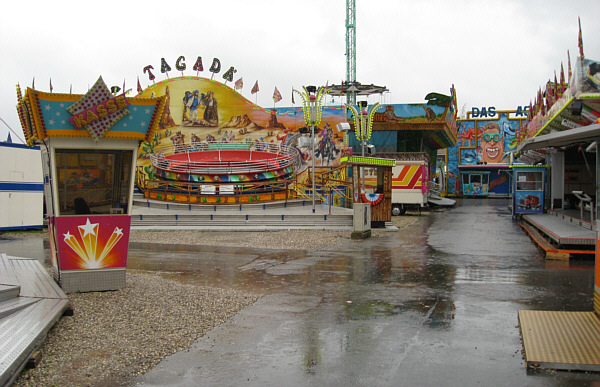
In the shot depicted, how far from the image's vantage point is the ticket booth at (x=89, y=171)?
29.7 feet

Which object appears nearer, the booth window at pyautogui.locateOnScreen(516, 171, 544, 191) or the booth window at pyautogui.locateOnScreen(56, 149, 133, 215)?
the booth window at pyautogui.locateOnScreen(56, 149, 133, 215)

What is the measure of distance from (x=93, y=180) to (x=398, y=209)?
22.8m

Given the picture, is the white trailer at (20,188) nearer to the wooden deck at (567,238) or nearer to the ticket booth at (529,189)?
the wooden deck at (567,238)

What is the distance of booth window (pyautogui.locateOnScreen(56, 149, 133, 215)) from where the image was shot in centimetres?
927

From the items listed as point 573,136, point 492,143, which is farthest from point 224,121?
point 573,136

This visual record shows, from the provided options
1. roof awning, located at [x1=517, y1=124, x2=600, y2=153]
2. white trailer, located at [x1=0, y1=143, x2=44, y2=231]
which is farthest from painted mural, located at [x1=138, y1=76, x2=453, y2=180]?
roof awning, located at [x1=517, y1=124, x2=600, y2=153]

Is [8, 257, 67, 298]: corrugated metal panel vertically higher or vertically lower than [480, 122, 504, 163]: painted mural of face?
lower

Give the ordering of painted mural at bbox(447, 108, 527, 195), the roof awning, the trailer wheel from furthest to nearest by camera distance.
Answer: painted mural at bbox(447, 108, 527, 195)
the trailer wheel
the roof awning

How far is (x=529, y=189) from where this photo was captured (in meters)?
25.2

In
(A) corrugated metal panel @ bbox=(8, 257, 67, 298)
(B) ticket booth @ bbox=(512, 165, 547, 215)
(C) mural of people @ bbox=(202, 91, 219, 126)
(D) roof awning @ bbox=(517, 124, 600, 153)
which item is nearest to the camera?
(A) corrugated metal panel @ bbox=(8, 257, 67, 298)

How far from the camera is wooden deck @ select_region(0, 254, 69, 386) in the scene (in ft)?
16.6

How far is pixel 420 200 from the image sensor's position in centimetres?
3047

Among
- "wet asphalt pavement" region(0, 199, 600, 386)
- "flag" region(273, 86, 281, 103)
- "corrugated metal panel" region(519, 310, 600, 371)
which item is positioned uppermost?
"flag" region(273, 86, 281, 103)

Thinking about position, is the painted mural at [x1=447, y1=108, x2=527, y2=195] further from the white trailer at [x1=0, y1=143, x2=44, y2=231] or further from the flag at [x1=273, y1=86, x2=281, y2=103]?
the white trailer at [x1=0, y1=143, x2=44, y2=231]
